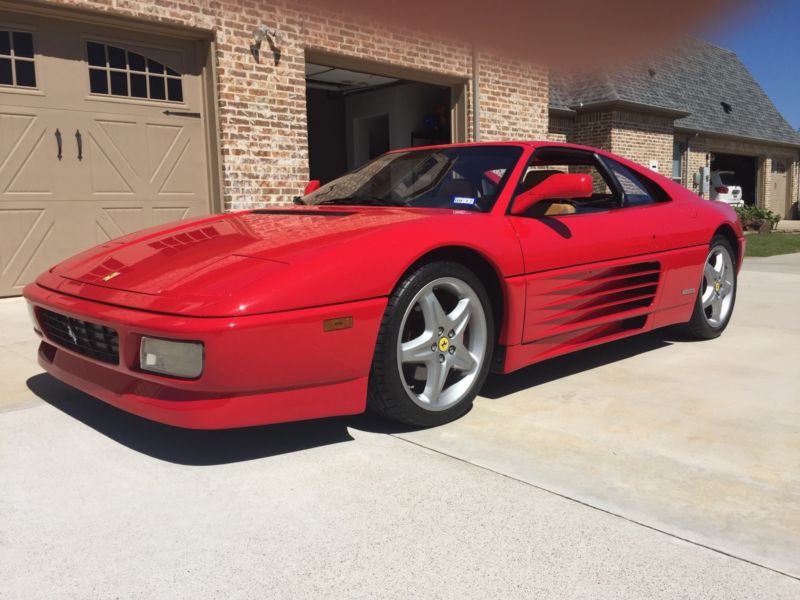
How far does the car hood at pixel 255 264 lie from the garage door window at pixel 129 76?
→ 4.14m

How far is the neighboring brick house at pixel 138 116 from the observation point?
21.1ft

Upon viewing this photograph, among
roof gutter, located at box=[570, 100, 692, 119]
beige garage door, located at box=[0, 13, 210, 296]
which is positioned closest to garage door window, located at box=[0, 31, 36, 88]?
beige garage door, located at box=[0, 13, 210, 296]

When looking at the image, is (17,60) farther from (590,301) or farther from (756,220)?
(756,220)

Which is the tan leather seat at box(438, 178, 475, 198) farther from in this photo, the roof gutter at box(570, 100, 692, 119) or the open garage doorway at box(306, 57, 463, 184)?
the roof gutter at box(570, 100, 692, 119)

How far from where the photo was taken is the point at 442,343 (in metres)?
3.06

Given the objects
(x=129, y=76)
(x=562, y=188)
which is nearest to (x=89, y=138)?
(x=129, y=76)

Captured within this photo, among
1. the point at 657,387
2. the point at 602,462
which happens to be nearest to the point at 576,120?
the point at 657,387

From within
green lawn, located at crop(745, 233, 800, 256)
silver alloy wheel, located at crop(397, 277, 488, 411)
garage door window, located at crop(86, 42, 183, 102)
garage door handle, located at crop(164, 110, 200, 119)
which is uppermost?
garage door window, located at crop(86, 42, 183, 102)

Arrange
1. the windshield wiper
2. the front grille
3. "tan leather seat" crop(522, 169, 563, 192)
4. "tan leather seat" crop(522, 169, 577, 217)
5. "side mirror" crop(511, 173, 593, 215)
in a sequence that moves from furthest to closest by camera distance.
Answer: "tan leather seat" crop(522, 169, 563, 192) < the windshield wiper < "tan leather seat" crop(522, 169, 577, 217) < "side mirror" crop(511, 173, 593, 215) < the front grille

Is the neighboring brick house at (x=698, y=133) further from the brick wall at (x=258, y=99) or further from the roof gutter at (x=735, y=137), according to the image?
the brick wall at (x=258, y=99)

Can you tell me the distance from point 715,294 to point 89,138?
556 centimetres

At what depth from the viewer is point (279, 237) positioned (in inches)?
117

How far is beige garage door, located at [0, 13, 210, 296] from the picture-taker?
641 centimetres

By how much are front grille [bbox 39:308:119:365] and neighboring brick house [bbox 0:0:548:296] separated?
3.24 meters
